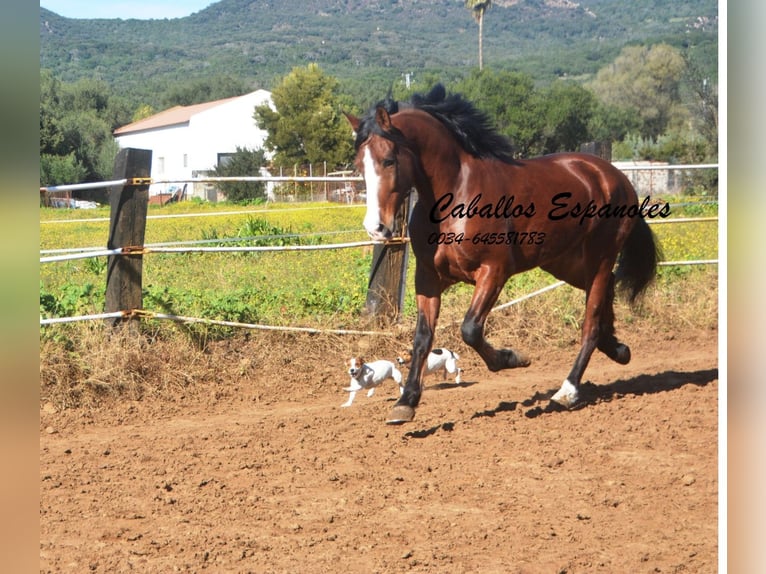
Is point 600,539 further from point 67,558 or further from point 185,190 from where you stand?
point 185,190

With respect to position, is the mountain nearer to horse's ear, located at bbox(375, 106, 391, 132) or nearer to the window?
horse's ear, located at bbox(375, 106, 391, 132)

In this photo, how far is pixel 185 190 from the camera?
301 inches

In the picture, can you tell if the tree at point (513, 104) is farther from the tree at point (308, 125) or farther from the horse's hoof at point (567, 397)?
the horse's hoof at point (567, 397)

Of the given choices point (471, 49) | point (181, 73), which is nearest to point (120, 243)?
point (471, 49)

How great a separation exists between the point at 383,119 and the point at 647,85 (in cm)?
1900

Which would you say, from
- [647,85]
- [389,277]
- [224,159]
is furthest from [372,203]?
[647,85]

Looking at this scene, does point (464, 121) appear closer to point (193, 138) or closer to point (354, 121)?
point (354, 121)

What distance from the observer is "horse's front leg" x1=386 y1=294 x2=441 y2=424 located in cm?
383

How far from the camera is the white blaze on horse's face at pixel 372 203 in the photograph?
3.19 m

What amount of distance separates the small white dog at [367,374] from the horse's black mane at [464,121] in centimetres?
130

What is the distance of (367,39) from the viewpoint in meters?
20.5

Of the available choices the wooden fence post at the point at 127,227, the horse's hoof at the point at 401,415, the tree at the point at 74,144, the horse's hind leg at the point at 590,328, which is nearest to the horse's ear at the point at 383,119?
the horse's hoof at the point at 401,415

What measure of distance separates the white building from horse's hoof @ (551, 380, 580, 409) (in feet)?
12.3
